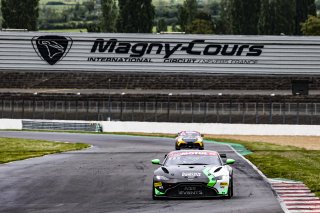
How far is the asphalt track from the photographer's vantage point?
18281 millimetres

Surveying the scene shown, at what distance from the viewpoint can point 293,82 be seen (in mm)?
94875

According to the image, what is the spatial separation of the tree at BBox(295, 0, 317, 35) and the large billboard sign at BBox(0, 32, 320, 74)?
128 feet

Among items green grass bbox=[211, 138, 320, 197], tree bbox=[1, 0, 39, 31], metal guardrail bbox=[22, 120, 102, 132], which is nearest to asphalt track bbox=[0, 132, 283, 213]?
green grass bbox=[211, 138, 320, 197]

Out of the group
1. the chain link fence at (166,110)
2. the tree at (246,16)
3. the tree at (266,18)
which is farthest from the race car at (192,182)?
the tree at (266,18)

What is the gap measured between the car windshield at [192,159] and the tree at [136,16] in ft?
301

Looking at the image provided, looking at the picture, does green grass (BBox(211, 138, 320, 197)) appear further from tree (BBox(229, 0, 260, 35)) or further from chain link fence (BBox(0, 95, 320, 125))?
tree (BBox(229, 0, 260, 35))

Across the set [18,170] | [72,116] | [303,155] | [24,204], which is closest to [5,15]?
[72,116]

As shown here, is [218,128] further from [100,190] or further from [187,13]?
[187,13]

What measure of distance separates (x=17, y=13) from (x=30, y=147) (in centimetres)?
7033

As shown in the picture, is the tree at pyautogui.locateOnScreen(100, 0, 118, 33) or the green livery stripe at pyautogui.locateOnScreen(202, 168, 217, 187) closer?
the green livery stripe at pyautogui.locateOnScreen(202, 168, 217, 187)

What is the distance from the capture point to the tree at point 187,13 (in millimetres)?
178375

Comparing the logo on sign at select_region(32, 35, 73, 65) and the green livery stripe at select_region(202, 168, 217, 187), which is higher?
the logo on sign at select_region(32, 35, 73, 65)

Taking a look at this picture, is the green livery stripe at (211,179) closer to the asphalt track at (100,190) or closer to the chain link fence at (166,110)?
the asphalt track at (100,190)

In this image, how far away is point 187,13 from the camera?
7200 inches
